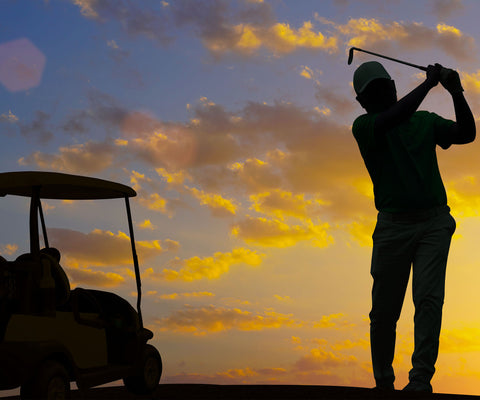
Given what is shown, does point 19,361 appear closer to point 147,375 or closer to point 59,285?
point 59,285

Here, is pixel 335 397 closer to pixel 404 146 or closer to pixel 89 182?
pixel 404 146

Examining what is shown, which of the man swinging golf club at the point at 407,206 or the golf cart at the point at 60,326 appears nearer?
the golf cart at the point at 60,326

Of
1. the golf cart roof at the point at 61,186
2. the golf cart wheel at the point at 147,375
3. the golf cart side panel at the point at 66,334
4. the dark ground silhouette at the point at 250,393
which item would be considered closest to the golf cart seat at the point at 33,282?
the golf cart side panel at the point at 66,334

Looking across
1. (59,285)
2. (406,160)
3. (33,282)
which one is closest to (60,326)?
(59,285)

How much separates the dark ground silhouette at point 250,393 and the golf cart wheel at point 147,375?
0.32 ft

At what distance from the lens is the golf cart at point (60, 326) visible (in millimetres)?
6754

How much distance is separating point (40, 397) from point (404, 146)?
4183mm

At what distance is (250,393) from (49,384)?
2.59 metres

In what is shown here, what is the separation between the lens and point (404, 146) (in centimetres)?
746

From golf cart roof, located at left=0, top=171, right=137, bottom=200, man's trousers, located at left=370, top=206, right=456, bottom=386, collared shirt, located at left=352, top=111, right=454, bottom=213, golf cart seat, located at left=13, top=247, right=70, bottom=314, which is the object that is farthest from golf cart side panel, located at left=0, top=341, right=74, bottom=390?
collared shirt, located at left=352, top=111, right=454, bottom=213

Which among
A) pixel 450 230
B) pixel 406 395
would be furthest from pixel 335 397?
pixel 450 230

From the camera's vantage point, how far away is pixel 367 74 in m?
7.48

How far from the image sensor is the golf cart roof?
7328mm

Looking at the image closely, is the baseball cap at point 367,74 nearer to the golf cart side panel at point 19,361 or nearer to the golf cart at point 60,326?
the golf cart at point 60,326
